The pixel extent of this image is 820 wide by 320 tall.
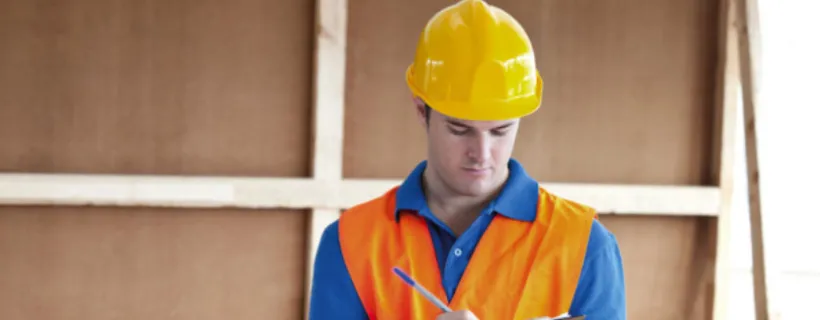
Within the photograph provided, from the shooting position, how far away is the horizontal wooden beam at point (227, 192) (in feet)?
9.96

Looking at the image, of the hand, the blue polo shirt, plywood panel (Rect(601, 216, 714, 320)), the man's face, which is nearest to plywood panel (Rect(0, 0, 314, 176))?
plywood panel (Rect(601, 216, 714, 320))

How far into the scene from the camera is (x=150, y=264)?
10.5 feet

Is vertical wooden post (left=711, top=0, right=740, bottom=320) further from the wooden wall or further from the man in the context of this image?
the man

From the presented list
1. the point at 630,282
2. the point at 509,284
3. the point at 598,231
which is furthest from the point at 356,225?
the point at 630,282

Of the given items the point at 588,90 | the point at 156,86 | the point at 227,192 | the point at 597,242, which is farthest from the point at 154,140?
the point at 597,242

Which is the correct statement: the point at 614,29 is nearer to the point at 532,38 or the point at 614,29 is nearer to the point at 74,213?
the point at 532,38

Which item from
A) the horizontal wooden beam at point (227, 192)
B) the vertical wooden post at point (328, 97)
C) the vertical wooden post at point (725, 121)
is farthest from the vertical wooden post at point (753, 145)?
the vertical wooden post at point (328, 97)

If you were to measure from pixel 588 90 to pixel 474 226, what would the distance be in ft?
6.79

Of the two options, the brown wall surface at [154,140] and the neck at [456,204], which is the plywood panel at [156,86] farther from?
the neck at [456,204]

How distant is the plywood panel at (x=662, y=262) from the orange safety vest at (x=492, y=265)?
2.05 metres

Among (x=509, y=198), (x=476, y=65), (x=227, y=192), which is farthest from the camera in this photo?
(x=227, y=192)

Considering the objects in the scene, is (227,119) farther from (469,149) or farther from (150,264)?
(469,149)

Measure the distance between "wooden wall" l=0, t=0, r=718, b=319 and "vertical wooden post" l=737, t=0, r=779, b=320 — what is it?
27 cm

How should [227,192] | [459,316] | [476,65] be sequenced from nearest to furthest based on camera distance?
1. [459,316]
2. [476,65]
3. [227,192]
